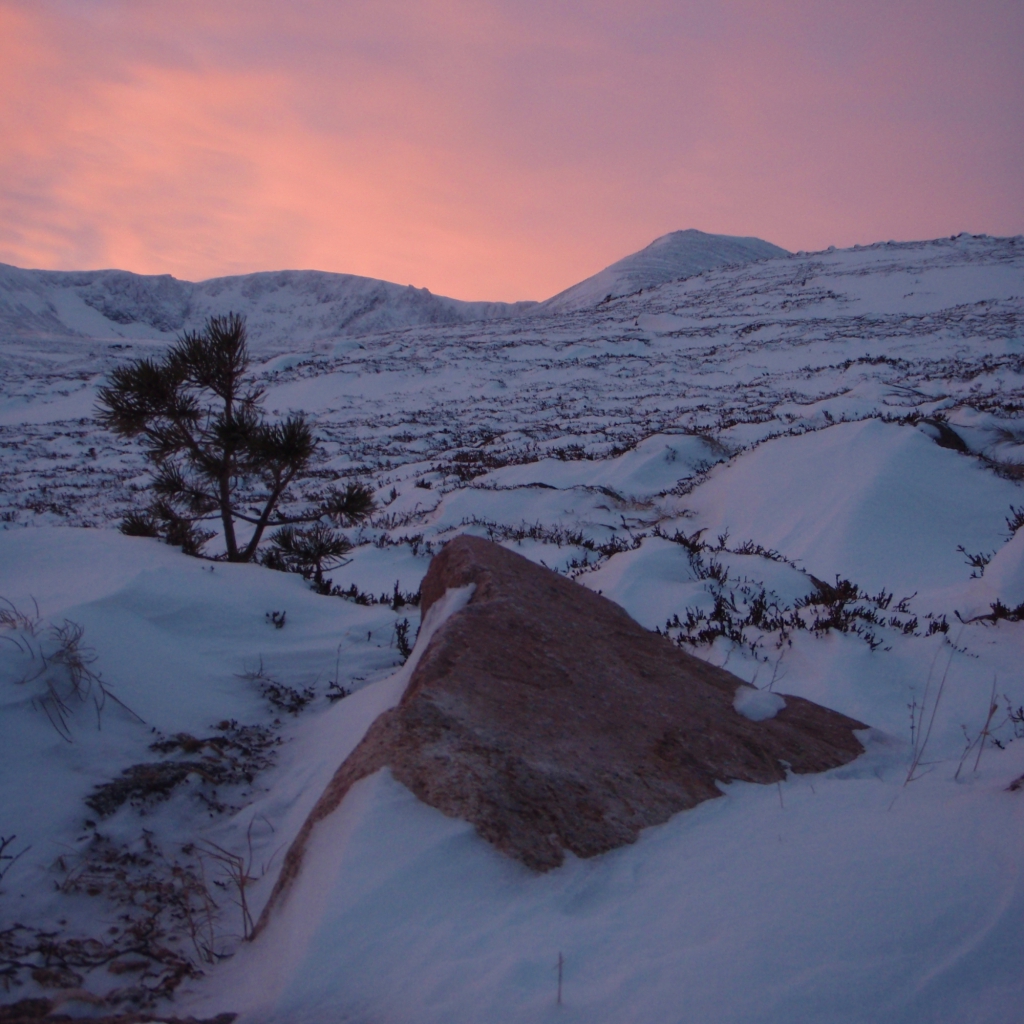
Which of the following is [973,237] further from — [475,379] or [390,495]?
[390,495]

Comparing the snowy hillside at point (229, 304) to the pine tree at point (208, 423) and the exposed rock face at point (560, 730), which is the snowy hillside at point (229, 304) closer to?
the pine tree at point (208, 423)

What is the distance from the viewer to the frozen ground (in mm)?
1371

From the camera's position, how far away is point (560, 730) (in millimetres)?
2297

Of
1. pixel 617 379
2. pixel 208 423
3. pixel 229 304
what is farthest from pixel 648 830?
pixel 229 304

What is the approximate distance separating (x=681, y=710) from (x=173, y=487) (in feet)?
15.1

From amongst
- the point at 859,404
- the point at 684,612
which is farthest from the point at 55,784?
the point at 859,404

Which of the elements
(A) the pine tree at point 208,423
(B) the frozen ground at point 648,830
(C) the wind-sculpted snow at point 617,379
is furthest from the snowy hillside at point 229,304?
(A) the pine tree at point 208,423

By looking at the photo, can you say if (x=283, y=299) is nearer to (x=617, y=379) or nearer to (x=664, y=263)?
(x=664, y=263)

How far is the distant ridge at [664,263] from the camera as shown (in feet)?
230

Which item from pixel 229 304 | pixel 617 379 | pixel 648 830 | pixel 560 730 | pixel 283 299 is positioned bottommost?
pixel 648 830

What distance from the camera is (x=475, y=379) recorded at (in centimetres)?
2902

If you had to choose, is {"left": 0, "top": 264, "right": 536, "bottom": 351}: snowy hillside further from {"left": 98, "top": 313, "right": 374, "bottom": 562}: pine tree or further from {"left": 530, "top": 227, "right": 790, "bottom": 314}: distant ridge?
{"left": 98, "top": 313, "right": 374, "bottom": 562}: pine tree

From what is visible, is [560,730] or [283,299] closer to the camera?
[560,730]

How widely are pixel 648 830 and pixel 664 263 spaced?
3208 inches
